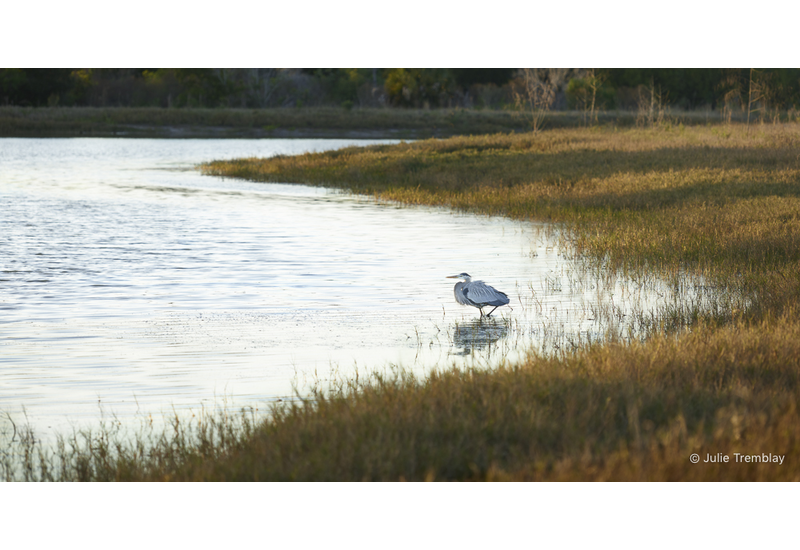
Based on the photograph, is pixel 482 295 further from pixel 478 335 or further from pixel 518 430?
pixel 518 430

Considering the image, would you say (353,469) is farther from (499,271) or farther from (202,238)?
(202,238)

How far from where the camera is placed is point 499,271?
1377cm

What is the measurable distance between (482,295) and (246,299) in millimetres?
3586

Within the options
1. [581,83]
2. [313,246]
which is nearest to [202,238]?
[313,246]

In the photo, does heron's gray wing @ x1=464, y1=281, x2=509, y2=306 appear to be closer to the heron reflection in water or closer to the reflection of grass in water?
the heron reflection in water

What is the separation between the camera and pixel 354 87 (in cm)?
9075

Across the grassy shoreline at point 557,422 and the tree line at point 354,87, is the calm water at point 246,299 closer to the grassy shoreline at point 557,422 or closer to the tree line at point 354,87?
the grassy shoreline at point 557,422

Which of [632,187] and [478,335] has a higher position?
[632,187]

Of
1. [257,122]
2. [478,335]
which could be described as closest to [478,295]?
[478,335]

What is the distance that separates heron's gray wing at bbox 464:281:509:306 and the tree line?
5844 centimetres

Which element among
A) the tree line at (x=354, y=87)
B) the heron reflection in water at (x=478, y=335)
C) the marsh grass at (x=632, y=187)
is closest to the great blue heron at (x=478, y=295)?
the heron reflection in water at (x=478, y=335)

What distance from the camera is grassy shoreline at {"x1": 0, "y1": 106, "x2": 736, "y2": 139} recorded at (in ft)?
206
